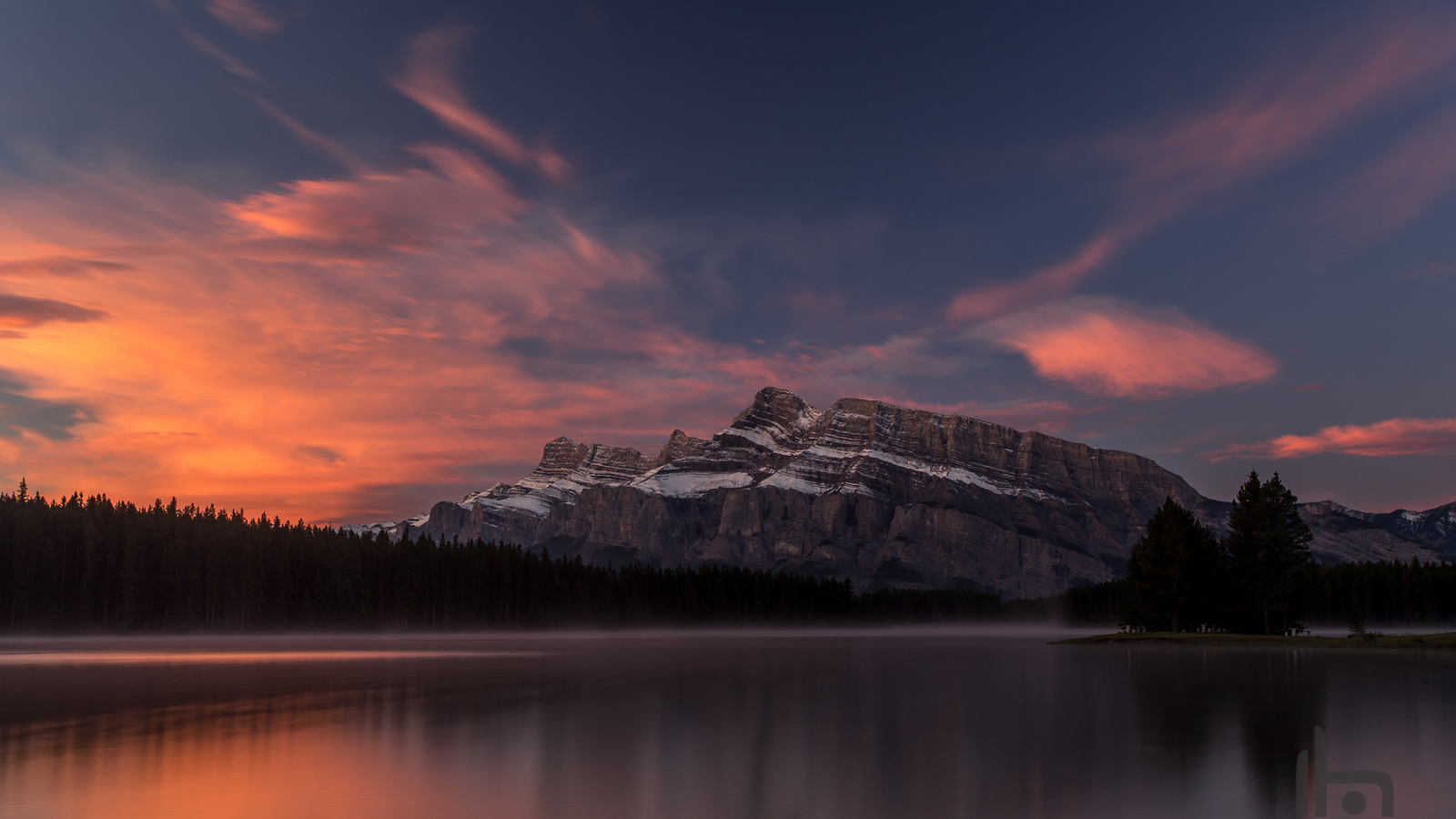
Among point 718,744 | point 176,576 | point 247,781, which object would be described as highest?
point 247,781

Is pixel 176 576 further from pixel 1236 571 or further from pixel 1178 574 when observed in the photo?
pixel 1236 571

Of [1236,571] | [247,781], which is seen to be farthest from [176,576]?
[247,781]

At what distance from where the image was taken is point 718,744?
2706 cm

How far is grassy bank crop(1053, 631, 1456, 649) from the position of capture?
85.6 meters

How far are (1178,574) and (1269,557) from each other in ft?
31.0

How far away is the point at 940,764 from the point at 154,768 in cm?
1916

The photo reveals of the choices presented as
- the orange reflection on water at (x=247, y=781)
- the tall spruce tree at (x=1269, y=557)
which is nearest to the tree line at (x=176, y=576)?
the tall spruce tree at (x=1269, y=557)

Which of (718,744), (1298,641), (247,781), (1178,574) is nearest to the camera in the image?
(247,781)

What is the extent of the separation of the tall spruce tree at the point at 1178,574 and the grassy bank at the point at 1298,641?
20.4 ft

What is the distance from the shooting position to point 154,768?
77.5 ft

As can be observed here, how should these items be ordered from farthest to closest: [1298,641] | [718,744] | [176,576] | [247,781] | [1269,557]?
[176,576]
[1269,557]
[1298,641]
[718,744]
[247,781]

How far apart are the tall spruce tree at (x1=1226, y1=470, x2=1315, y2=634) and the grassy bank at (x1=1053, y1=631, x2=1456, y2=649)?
8447 mm

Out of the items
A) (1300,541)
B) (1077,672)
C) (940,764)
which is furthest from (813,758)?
(1300,541)

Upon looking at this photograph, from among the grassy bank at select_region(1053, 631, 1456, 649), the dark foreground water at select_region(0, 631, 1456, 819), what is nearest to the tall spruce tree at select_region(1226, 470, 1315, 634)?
the grassy bank at select_region(1053, 631, 1456, 649)
